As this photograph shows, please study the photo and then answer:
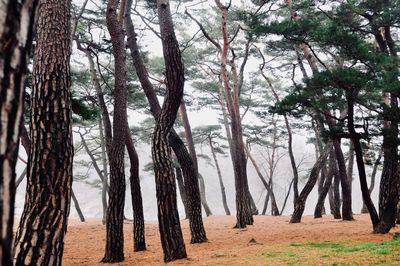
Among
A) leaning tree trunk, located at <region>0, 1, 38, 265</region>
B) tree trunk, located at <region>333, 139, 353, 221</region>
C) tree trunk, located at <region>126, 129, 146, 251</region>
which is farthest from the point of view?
tree trunk, located at <region>333, 139, 353, 221</region>

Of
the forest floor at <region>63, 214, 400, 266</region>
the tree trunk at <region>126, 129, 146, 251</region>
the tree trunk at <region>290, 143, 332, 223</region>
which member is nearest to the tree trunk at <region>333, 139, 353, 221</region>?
the tree trunk at <region>290, 143, 332, 223</region>

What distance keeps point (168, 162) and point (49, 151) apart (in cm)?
302

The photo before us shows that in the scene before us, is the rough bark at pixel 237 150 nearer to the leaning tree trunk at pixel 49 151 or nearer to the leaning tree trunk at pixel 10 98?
the leaning tree trunk at pixel 49 151

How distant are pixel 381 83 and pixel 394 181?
2.71m

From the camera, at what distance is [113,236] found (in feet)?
24.4

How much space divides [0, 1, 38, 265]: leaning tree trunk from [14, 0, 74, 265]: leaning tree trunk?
254cm

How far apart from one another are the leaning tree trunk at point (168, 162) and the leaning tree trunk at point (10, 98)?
549 cm

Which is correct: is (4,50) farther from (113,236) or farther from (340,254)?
(113,236)

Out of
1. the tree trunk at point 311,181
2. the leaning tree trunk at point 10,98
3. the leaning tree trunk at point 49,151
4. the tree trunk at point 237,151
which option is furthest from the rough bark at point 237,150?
the leaning tree trunk at point 10,98

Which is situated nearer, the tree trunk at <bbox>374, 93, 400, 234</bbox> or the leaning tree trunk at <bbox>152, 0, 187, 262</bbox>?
the leaning tree trunk at <bbox>152, 0, 187, 262</bbox>

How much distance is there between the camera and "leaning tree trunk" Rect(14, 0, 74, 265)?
3.31 m

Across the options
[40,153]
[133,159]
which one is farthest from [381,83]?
[40,153]

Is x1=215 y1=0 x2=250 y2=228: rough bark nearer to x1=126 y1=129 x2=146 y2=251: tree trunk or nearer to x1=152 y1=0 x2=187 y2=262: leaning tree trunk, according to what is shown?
x1=126 y1=129 x2=146 y2=251: tree trunk

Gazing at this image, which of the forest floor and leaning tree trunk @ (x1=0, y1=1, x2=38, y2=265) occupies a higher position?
leaning tree trunk @ (x1=0, y1=1, x2=38, y2=265)
